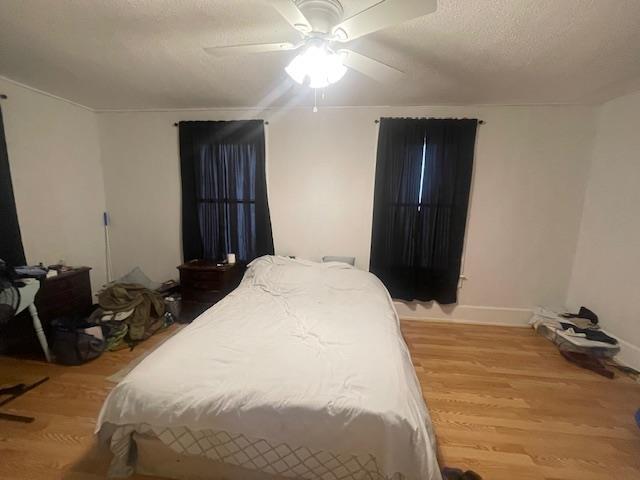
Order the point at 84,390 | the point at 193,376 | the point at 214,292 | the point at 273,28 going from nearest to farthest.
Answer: the point at 193,376
the point at 273,28
the point at 84,390
the point at 214,292

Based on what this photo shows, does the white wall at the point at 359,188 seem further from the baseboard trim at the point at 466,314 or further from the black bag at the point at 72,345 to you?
→ the black bag at the point at 72,345

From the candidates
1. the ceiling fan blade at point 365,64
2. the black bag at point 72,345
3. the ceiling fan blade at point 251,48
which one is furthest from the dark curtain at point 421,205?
the black bag at point 72,345

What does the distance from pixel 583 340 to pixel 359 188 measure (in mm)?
2508

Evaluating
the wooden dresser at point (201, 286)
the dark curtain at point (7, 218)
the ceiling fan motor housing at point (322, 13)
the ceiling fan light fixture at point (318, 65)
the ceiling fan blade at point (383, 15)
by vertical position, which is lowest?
the wooden dresser at point (201, 286)

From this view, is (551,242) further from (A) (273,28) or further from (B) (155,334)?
(B) (155,334)

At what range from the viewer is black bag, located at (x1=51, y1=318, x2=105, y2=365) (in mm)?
2186

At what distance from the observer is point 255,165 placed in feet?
10.3

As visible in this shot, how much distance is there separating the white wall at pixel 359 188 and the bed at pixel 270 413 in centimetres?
190

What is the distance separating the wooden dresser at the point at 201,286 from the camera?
2908 millimetres

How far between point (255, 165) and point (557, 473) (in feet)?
10.9

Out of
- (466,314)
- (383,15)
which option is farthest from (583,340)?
(383,15)

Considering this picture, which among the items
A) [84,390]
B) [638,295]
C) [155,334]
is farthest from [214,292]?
[638,295]

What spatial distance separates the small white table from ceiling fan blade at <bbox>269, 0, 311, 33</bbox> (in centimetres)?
240

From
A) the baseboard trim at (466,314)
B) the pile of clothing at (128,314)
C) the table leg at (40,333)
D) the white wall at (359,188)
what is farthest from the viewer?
the baseboard trim at (466,314)
